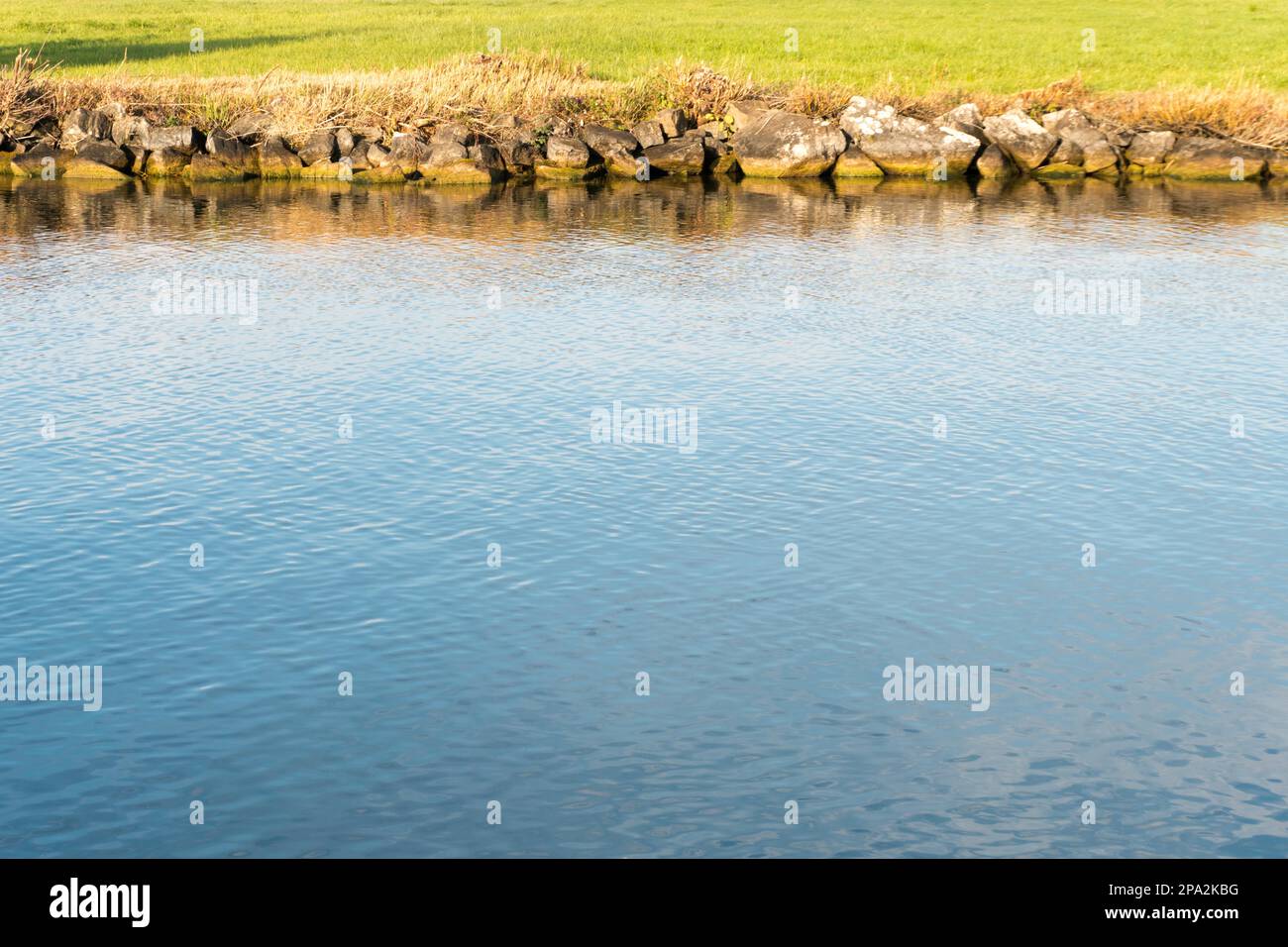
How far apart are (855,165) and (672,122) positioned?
7.50m

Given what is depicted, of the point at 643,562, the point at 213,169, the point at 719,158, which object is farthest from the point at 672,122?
the point at 643,562

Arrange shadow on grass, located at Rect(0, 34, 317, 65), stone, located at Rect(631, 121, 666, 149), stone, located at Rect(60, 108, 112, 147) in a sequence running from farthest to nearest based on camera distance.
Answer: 1. shadow on grass, located at Rect(0, 34, 317, 65)
2. stone, located at Rect(631, 121, 666, 149)
3. stone, located at Rect(60, 108, 112, 147)

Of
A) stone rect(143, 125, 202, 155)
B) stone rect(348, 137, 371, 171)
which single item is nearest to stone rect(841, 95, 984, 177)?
stone rect(348, 137, 371, 171)

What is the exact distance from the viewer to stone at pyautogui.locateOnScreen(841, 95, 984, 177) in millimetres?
61812

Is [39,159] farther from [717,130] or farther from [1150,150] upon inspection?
[1150,150]

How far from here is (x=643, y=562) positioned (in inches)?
902

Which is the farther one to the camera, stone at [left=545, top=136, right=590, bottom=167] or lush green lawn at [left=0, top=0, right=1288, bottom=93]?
lush green lawn at [left=0, top=0, right=1288, bottom=93]

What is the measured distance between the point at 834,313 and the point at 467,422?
1259 centimetres

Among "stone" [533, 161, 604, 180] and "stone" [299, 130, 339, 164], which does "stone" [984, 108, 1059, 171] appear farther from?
"stone" [299, 130, 339, 164]

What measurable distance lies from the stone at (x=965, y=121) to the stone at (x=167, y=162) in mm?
29577

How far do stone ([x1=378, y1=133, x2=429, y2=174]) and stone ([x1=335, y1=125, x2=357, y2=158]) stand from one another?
162 cm

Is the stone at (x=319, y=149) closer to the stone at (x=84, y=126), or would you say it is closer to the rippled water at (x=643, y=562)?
the stone at (x=84, y=126)

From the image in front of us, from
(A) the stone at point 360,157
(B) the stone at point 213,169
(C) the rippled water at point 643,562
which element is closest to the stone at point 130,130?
(B) the stone at point 213,169

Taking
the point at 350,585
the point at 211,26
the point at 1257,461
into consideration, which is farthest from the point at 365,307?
the point at 211,26
